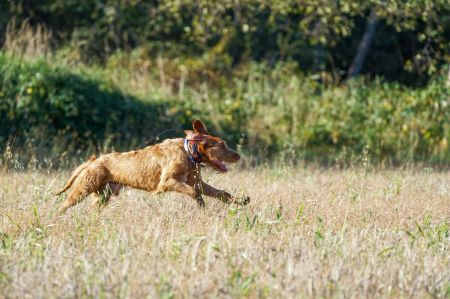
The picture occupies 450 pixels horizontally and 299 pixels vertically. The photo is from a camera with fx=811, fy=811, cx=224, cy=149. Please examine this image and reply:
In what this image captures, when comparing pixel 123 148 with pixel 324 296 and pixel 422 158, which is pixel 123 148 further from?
pixel 324 296

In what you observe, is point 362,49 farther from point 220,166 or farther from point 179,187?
point 179,187

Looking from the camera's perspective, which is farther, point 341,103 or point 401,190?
point 341,103

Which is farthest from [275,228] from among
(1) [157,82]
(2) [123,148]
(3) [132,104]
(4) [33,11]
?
(4) [33,11]

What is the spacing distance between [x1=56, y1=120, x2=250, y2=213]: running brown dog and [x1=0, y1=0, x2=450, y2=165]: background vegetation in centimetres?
334

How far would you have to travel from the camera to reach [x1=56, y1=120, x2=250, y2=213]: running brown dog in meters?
6.86

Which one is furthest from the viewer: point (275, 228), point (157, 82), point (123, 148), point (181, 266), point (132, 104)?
point (157, 82)

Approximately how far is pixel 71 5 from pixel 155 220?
11911 millimetres

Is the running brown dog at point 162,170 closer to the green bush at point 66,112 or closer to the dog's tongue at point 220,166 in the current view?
the dog's tongue at point 220,166

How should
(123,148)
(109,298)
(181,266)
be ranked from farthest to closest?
(123,148) → (181,266) → (109,298)

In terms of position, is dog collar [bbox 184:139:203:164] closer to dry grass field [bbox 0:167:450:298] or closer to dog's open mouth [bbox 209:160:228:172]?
dog's open mouth [bbox 209:160:228:172]

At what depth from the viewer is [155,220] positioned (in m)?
6.29

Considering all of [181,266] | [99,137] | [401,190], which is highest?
[181,266]

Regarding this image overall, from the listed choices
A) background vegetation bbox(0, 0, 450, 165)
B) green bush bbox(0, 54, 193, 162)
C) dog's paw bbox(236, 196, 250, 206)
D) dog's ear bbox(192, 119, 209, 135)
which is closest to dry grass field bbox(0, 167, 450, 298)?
dog's paw bbox(236, 196, 250, 206)

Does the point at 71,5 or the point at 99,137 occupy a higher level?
the point at 71,5
